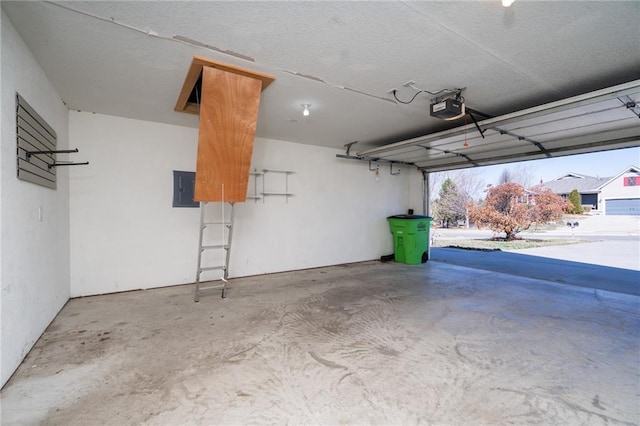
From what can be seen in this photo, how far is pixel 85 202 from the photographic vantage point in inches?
150

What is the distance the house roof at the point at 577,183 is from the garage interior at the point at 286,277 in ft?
59.6

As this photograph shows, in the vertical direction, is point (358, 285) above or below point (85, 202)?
below

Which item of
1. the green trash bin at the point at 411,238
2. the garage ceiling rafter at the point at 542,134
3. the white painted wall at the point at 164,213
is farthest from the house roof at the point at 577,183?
the white painted wall at the point at 164,213

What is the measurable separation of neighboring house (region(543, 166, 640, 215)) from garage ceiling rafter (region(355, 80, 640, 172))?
12.1 meters

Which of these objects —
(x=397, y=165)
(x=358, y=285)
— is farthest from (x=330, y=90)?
(x=397, y=165)

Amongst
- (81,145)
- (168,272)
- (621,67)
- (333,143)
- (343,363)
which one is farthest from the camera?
(333,143)

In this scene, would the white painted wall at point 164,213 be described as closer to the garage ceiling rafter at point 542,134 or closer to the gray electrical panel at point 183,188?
the gray electrical panel at point 183,188

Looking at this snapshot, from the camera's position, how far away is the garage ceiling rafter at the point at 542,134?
9.84 ft

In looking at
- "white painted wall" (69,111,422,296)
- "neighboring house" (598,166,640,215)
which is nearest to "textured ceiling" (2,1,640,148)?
"white painted wall" (69,111,422,296)

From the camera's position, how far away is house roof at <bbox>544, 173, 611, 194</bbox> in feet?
57.8

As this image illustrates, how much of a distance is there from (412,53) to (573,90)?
216 centimetres

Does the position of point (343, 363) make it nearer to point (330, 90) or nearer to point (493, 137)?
point (330, 90)

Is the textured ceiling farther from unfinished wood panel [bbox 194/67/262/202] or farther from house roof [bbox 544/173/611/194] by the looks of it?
house roof [bbox 544/173/611/194]

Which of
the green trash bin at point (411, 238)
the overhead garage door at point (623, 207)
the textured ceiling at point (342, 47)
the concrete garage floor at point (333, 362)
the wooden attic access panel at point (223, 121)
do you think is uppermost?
the textured ceiling at point (342, 47)
